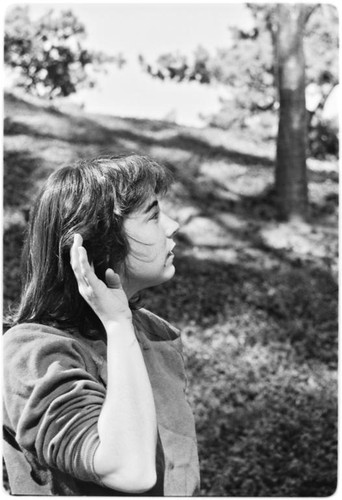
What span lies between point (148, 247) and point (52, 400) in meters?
0.35

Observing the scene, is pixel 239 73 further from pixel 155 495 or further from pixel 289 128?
pixel 155 495

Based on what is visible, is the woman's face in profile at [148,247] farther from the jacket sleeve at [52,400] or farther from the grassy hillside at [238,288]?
the grassy hillside at [238,288]

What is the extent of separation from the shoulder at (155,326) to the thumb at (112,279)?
0.33 metres

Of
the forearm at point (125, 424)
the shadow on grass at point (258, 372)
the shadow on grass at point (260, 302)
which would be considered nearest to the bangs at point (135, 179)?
the forearm at point (125, 424)

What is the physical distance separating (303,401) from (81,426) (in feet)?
14.8

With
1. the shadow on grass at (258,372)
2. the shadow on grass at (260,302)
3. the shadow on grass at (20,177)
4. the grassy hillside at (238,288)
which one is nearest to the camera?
the shadow on grass at (258,372)

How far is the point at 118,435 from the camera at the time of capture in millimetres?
1089

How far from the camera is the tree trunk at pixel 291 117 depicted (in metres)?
7.34

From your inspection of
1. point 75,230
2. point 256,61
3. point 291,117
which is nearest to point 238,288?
point 291,117

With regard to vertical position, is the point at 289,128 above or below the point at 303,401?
above

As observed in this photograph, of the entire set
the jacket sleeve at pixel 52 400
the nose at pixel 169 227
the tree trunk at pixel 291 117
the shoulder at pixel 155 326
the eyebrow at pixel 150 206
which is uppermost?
the eyebrow at pixel 150 206

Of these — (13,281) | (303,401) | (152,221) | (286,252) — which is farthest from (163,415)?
(286,252)

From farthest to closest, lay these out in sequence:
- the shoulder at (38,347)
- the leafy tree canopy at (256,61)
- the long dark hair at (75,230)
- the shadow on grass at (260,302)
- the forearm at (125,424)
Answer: the leafy tree canopy at (256,61) → the shadow on grass at (260,302) → the long dark hair at (75,230) → the shoulder at (38,347) → the forearm at (125,424)

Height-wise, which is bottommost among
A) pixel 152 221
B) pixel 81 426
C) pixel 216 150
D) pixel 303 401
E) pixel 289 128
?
pixel 303 401
